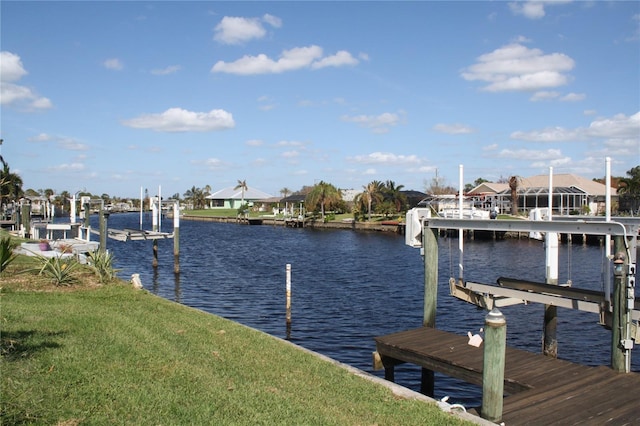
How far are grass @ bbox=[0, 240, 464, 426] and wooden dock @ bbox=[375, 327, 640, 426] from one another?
68.6 inches

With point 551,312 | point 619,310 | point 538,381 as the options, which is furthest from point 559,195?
point 538,381

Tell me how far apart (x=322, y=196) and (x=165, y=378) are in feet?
296

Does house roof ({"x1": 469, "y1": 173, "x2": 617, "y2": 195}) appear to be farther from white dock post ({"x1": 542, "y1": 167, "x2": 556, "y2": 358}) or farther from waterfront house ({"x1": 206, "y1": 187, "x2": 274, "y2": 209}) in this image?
waterfront house ({"x1": 206, "y1": 187, "x2": 274, "y2": 209})

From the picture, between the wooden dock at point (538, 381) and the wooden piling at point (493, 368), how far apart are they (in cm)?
→ 25

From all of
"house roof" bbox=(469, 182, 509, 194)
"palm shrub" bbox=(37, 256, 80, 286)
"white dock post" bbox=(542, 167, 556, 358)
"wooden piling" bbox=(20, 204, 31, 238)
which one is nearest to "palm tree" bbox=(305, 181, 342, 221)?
"house roof" bbox=(469, 182, 509, 194)

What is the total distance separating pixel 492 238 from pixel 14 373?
6036cm

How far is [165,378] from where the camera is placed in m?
7.91

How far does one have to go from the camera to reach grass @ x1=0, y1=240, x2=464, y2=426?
6562 millimetres

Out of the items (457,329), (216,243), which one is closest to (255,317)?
(457,329)

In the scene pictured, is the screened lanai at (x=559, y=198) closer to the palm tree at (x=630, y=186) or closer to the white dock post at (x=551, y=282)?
the palm tree at (x=630, y=186)

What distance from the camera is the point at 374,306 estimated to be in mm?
23969

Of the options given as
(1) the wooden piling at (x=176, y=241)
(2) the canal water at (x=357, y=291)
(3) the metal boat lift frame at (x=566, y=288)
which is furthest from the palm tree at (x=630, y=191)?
(3) the metal boat lift frame at (x=566, y=288)

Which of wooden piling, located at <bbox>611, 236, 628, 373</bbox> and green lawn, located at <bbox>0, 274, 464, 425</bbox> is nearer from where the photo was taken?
green lawn, located at <bbox>0, 274, 464, 425</bbox>

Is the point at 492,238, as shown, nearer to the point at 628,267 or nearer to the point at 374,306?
the point at 374,306
